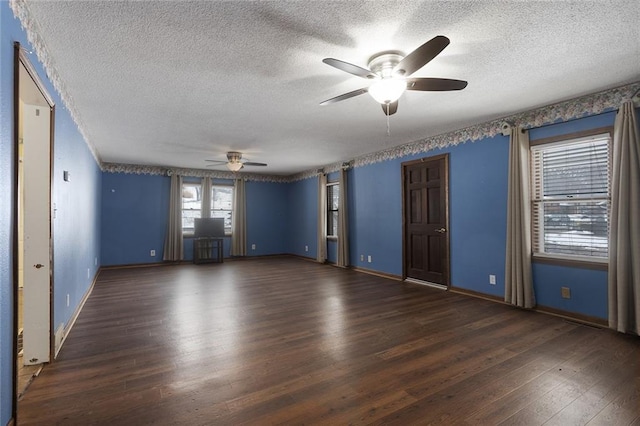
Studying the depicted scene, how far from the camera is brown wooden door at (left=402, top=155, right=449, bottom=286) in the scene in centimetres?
498

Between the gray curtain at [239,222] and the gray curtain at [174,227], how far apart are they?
4.47 feet

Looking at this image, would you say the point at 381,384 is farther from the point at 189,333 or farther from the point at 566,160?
the point at 566,160

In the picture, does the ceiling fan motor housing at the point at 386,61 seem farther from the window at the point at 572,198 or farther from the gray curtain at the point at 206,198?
the gray curtain at the point at 206,198

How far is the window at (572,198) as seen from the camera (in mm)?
3328

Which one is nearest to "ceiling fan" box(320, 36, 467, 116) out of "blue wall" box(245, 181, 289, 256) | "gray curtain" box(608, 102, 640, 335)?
"gray curtain" box(608, 102, 640, 335)

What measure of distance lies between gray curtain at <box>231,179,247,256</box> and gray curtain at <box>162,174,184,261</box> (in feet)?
4.47

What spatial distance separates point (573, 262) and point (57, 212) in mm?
5220

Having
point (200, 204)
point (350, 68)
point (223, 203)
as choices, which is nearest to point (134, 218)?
point (200, 204)

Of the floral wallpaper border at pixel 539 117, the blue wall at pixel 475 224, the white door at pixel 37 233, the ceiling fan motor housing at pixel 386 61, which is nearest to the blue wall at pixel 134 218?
the blue wall at pixel 475 224

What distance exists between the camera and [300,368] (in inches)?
92.3

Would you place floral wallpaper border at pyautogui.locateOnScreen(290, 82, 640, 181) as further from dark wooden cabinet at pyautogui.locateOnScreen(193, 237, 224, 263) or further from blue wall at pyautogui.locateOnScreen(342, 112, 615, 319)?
dark wooden cabinet at pyautogui.locateOnScreen(193, 237, 224, 263)

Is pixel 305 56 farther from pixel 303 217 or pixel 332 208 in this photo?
pixel 303 217

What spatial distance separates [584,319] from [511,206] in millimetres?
1426

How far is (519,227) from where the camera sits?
3.81 metres
